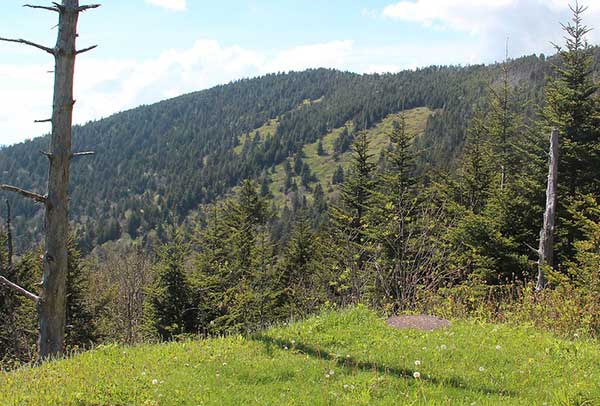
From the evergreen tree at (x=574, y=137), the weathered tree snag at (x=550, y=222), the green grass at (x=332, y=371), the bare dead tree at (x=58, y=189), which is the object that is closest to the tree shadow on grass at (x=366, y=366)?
the green grass at (x=332, y=371)

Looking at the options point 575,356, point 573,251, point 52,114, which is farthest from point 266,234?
point 575,356

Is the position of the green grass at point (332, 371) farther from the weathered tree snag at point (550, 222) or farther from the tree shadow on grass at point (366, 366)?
the weathered tree snag at point (550, 222)

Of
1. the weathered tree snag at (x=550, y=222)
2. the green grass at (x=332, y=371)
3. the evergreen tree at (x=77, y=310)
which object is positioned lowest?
the evergreen tree at (x=77, y=310)

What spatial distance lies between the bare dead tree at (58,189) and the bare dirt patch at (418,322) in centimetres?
534

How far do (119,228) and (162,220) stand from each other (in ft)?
51.8

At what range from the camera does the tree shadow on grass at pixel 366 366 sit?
532 centimetres

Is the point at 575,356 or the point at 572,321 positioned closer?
the point at 575,356

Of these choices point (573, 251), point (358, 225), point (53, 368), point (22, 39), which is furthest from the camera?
point (358, 225)

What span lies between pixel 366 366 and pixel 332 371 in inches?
22.3

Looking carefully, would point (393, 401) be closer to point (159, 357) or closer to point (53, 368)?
point (159, 357)

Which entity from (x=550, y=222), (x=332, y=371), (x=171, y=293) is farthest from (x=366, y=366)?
(x=171, y=293)

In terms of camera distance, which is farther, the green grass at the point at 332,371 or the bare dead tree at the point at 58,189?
the bare dead tree at the point at 58,189

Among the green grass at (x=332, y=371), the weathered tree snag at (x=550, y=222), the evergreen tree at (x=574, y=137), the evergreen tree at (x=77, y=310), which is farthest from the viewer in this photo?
the evergreen tree at (x=77, y=310)

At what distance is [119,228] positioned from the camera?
180 m
